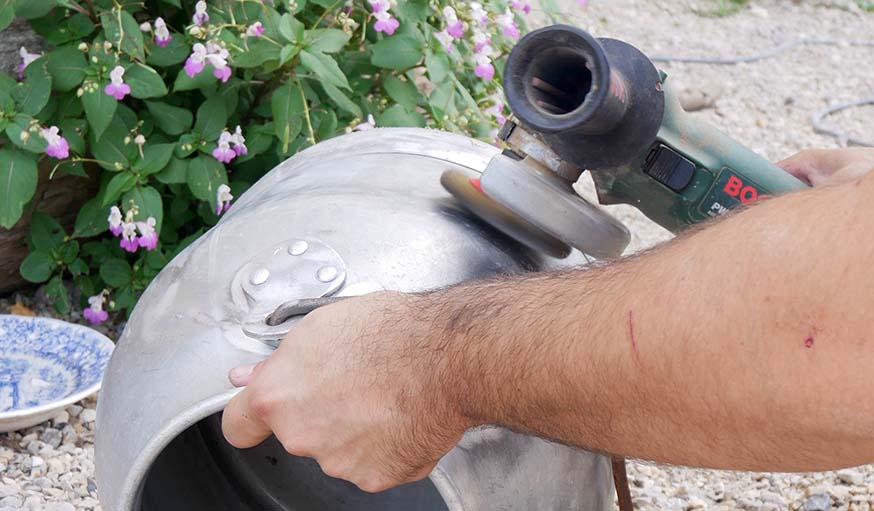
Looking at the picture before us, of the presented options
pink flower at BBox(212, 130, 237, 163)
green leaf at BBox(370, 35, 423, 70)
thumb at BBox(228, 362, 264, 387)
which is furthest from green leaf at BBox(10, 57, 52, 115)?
thumb at BBox(228, 362, 264, 387)

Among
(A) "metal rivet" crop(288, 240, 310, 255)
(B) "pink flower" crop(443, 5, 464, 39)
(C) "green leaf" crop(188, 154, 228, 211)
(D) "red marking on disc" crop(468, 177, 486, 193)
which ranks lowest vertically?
(C) "green leaf" crop(188, 154, 228, 211)

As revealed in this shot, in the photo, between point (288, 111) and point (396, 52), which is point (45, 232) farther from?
point (396, 52)

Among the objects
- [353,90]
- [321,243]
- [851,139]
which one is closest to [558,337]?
[321,243]

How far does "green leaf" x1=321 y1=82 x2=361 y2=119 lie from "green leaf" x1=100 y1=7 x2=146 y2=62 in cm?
37

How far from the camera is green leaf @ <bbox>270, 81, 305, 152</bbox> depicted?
95.2 inches

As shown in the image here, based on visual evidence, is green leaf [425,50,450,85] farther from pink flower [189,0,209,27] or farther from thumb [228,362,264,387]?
thumb [228,362,264,387]

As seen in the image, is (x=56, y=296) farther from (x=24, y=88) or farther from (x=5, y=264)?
(x=24, y=88)

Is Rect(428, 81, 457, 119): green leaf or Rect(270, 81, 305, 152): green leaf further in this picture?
Rect(428, 81, 457, 119): green leaf

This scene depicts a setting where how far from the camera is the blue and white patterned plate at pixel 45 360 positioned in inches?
99.5

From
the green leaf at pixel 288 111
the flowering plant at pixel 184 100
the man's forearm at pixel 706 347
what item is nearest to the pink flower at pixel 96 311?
the flowering plant at pixel 184 100

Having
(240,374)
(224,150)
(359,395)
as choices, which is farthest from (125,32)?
(359,395)

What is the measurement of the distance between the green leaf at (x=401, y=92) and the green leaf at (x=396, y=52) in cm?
10

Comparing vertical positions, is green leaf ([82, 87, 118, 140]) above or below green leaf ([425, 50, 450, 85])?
below

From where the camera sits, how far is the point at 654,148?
1.58 m
